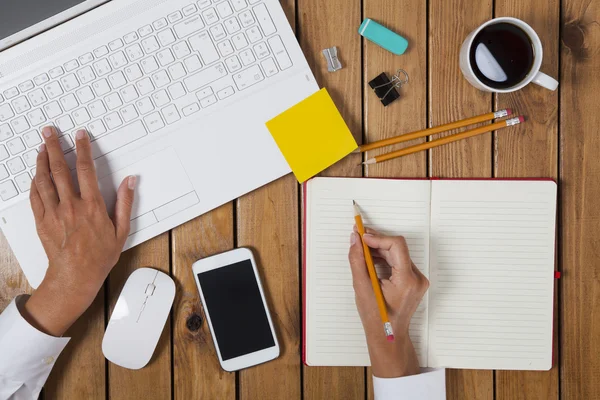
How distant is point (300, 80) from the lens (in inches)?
29.6

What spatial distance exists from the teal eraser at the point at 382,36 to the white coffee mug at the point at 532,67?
10 cm

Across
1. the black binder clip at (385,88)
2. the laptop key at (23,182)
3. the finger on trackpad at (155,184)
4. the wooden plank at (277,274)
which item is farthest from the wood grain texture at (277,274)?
the laptop key at (23,182)

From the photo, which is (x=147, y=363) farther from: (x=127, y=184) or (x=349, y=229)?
(x=349, y=229)

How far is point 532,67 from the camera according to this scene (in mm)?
723

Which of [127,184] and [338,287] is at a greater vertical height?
[127,184]

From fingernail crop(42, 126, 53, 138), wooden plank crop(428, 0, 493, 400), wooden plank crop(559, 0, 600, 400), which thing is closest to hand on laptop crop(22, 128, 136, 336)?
fingernail crop(42, 126, 53, 138)

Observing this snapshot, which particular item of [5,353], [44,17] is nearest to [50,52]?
[44,17]

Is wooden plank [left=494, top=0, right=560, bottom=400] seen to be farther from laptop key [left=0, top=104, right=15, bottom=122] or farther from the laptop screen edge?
laptop key [left=0, top=104, right=15, bottom=122]

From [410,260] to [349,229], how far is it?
0.11 m

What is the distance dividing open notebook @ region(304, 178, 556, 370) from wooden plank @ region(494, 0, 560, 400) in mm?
33

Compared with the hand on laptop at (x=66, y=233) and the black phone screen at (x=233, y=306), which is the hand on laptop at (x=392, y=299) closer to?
the black phone screen at (x=233, y=306)

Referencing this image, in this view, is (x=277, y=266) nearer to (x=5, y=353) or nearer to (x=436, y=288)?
(x=436, y=288)

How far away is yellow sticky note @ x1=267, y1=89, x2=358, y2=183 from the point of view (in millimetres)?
755

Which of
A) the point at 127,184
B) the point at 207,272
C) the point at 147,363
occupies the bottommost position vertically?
the point at 147,363
